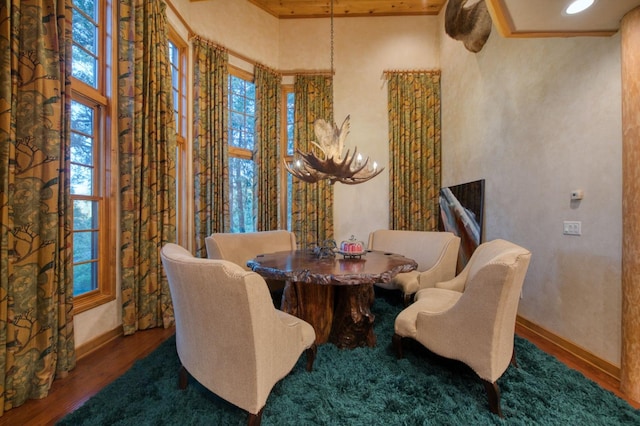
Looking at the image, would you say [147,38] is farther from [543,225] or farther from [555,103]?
[543,225]

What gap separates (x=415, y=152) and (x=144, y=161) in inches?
150

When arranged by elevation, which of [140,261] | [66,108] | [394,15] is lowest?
[140,261]

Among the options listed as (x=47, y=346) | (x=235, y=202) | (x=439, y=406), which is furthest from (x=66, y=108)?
Result: (x=439, y=406)

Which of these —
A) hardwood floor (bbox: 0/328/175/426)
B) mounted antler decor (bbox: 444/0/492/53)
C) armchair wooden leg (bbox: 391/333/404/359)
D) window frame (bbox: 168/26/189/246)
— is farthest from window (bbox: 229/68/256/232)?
mounted antler decor (bbox: 444/0/492/53)

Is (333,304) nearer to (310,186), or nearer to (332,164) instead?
(332,164)

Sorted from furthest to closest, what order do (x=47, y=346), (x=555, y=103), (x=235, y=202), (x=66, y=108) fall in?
(x=235, y=202) → (x=555, y=103) → (x=66, y=108) → (x=47, y=346)

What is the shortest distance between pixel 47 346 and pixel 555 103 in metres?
4.18

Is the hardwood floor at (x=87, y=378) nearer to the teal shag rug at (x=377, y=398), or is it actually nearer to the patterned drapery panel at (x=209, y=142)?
the teal shag rug at (x=377, y=398)

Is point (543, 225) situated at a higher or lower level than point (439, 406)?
higher

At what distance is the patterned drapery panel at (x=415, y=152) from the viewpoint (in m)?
4.31

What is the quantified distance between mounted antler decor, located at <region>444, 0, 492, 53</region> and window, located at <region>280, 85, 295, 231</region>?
2.53 m

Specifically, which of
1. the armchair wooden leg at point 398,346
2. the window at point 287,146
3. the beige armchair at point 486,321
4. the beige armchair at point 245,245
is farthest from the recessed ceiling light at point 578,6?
the window at point 287,146

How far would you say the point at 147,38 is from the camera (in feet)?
8.15

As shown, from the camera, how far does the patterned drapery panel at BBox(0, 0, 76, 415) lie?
1.38m
